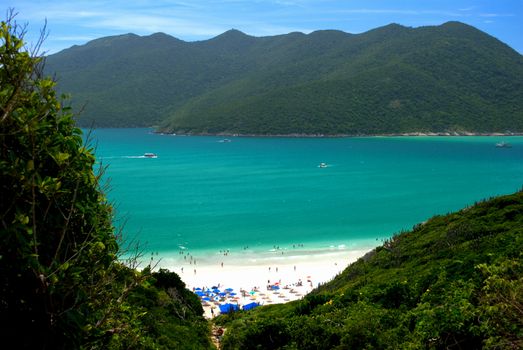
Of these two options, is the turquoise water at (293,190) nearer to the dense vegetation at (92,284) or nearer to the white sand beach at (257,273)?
the white sand beach at (257,273)

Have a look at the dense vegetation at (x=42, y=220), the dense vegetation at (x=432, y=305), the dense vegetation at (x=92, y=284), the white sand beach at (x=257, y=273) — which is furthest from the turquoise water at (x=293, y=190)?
the dense vegetation at (x=42, y=220)

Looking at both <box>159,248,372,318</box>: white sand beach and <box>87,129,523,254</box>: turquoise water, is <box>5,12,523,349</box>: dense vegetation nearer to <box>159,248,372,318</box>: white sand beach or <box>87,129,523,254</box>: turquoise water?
<box>87,129,523,254</box>: turquoise water

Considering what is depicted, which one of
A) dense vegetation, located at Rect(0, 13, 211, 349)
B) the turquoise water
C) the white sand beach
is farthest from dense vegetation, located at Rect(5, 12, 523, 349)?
the white sand beach

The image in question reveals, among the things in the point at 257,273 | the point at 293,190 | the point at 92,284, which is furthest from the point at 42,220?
the point at 293,190

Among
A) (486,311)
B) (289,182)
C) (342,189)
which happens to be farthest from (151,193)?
(486,311)

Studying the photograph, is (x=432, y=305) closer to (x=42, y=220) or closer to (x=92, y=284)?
(x=92, y=284)

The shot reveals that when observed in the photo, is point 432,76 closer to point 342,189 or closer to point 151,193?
point 342,189
